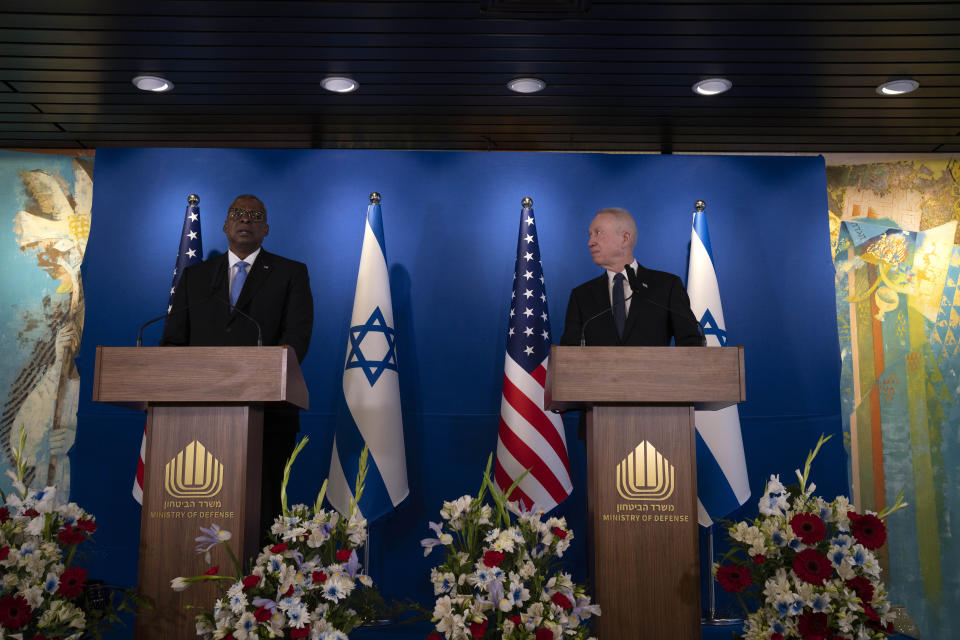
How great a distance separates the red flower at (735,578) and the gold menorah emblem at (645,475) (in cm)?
33

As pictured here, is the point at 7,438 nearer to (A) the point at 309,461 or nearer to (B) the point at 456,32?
(A) the point at 309,461

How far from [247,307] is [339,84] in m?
1.63

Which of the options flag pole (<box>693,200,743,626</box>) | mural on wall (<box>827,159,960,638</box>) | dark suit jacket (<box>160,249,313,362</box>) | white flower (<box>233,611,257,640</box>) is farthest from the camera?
mural on wall (<box>827,159,960,638</box>)

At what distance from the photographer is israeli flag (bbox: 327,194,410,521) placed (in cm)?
474

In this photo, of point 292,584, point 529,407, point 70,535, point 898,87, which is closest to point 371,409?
point 529,407

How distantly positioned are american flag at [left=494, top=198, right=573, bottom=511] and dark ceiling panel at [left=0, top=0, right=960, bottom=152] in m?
0.97

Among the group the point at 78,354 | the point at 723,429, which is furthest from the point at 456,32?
the point at 78,354

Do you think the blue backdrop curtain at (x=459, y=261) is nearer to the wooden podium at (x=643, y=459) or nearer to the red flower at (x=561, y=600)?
the wooden podium at (x=643, y=459)

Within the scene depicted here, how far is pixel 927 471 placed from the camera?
5.63 metres

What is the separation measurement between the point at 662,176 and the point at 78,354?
396 cm

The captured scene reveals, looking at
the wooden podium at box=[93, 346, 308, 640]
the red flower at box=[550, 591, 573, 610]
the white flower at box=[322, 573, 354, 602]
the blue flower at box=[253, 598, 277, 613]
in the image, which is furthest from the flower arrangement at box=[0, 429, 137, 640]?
the red flower at box=[550, 591, 573, 610]

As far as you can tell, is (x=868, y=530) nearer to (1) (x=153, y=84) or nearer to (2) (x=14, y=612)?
(2) (x=14, y=612)

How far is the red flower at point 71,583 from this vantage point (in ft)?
9.84

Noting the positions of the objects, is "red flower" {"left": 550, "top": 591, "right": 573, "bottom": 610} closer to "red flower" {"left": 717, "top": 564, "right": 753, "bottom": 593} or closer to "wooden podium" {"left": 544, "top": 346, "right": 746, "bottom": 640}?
"wooden podium" {"left": 544, "top": 346, "right": 746, "bottom": 640}
